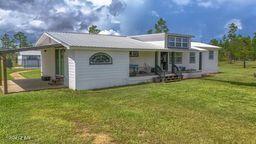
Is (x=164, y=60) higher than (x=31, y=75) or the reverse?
higher

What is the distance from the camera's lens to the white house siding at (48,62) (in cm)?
1968

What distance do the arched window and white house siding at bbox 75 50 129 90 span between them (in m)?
0.19

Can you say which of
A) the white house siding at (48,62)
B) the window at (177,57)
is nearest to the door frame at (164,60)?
the window at (177,57)

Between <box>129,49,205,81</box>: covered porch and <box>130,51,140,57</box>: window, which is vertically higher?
<box>130,51,140,57</box>: window

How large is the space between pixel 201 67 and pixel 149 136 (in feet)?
74.0

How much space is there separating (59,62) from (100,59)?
3861 millimetres

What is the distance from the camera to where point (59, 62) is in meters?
18.6

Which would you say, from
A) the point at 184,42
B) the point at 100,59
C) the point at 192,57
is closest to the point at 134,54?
the point at 100,59

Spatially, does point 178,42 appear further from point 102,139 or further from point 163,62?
point 102,139

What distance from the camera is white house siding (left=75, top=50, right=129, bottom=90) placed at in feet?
A: 50.1

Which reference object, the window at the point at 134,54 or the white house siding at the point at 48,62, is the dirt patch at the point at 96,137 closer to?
the white house siding at the point at 48,62

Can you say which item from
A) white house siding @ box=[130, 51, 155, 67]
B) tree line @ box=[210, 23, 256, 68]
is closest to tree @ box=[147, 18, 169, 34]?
tree line @ box=[210, 23, 256, 68]

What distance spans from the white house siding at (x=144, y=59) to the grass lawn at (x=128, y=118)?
7.61 metres

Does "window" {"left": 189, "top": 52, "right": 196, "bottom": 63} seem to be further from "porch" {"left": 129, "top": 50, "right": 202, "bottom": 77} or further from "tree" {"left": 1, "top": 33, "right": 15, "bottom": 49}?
"tree" {"left": 1, "top": 33, "right": 15, "bottom": 49}
